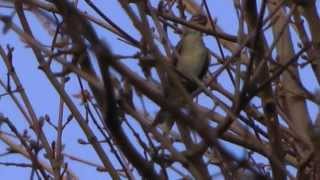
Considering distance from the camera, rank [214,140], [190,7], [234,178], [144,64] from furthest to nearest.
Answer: [190,7] < [234,178] < [144,64] < [214,140]

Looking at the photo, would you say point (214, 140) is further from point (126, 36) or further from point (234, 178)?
point (126, 36)

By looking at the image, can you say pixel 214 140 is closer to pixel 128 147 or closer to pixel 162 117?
pixel 128 147

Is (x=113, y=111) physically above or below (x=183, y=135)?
below

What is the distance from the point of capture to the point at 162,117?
6.29 ft

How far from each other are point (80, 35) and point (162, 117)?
830 mm

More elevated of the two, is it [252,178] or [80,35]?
[80,35]

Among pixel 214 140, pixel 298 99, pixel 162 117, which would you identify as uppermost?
pixel 298 99

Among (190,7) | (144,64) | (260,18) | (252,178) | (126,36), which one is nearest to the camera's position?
(252,178)

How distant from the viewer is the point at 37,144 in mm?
2650

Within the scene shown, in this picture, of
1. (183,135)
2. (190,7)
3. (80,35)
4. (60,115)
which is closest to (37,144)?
(60,115)

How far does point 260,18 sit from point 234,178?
402 millimetres

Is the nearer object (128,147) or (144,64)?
(128,147)

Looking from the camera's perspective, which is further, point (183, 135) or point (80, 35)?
point (183, 135)

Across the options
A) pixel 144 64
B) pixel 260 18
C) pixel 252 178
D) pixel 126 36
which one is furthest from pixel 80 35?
pixel 126 36
